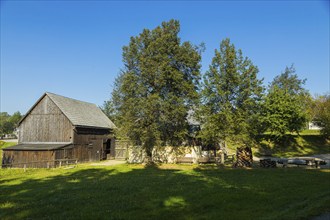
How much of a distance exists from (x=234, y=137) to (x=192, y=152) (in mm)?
8658

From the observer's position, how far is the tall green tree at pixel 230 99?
2738cm

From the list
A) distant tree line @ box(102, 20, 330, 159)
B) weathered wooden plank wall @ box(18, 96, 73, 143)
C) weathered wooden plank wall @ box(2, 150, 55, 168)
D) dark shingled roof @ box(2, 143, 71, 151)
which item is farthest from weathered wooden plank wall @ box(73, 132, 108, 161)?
distant tree line @ box(102, 20, 330, 159)

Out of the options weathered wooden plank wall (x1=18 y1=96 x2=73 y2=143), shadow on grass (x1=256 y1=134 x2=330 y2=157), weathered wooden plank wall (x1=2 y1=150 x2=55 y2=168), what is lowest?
weathered wooden plank wall (x1=2 y1=150 x2=55 y2=168)

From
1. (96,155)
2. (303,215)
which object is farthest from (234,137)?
(96,155)

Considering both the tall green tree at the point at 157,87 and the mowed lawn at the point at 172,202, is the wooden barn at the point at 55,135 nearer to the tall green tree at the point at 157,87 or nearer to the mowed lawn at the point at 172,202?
the tall green tree at the point at 157,87

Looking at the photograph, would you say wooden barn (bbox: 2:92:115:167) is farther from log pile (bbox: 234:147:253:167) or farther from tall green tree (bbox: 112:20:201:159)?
log pile (bbox: 234:147:253:167)

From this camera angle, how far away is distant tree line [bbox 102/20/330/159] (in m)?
27.7

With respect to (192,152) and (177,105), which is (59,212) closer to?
(177,105)

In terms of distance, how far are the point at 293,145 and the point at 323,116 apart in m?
7.69

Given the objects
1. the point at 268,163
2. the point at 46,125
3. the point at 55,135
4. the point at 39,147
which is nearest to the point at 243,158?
the point at 268,163

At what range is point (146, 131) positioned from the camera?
3089cm

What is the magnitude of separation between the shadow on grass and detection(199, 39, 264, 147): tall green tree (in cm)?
2255

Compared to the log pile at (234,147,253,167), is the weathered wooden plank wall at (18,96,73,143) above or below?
above

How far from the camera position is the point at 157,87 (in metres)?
32.7
